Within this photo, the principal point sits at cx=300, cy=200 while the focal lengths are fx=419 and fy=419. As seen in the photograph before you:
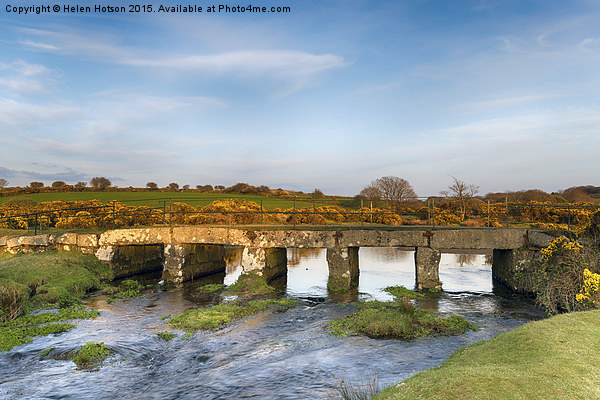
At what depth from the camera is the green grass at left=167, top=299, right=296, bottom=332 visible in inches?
463

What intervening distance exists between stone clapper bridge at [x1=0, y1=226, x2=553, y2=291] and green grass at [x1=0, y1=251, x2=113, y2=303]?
76 cm

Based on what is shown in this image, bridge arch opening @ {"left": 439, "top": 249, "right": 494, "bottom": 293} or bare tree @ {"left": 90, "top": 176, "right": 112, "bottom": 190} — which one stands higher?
bare tree @ {"left": 90, "top": 176, "right": 112, "bottom": 190}

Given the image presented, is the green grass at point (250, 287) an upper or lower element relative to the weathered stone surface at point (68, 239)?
lower

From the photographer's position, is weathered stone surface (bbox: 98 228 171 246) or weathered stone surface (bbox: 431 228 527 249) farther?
weathered stone surface (bbox: 98 228 171 246)

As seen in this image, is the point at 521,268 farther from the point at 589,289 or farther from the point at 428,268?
the point at 589,289

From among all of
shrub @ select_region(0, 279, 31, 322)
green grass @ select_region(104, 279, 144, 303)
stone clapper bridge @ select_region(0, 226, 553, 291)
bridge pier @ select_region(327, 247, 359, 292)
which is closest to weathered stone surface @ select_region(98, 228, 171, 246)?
stone clapper bridge @ select_region(0, 226, 553, 291)

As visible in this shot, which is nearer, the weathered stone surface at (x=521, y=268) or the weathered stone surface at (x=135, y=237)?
the weathered stone surface at (x=521, y=268)

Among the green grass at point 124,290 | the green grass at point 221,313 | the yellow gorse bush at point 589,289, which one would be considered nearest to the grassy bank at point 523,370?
the yellow gorse bush at point 589,289

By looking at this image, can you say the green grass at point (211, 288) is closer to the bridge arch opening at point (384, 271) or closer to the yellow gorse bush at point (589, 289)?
the bridge arch opening at point (384, 271)

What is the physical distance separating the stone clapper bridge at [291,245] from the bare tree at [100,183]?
138ft

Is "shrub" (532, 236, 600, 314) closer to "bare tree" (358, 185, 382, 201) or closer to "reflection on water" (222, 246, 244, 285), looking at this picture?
"reflection on water" (222, 246, 244, 285)

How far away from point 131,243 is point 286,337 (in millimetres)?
10907

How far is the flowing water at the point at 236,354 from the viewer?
7652 millimetres

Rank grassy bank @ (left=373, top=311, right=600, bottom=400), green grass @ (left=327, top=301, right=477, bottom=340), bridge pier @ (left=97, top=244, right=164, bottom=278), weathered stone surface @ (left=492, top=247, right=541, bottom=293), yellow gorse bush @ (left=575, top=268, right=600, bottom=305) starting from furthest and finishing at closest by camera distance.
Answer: bridge pier @ (left=97, top=244, right=164, bottom=278), weathered stone surface @ (left=492, top=247, right=541, bottom=293), yellow gorse bush @ (left=575, top=268, right=600, bottom=305), green grass @ (left=327, top=301, right=477, bottom=340), grassy bank @ (left=373, top=311, right=600, bottom=400)
